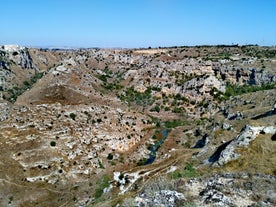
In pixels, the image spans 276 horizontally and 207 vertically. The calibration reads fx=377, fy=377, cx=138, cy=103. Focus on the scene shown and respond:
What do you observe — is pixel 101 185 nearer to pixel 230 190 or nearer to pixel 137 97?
pixel 230 190

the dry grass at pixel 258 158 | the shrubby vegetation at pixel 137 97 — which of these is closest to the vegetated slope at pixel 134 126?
the dry grass at pixel 258 158

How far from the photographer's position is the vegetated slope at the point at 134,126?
51.3 meters

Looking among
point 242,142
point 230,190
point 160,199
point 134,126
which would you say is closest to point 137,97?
point 134,126

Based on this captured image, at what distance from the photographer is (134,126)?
384 ft

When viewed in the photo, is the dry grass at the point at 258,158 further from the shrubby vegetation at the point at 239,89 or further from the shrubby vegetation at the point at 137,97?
the shrubby vegetation at the point at 239,89

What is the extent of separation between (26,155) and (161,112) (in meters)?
65.0

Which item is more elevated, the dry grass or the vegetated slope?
the dry grass

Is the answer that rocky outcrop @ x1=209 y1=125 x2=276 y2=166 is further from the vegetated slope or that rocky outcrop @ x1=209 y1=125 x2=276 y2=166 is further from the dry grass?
the dry grass

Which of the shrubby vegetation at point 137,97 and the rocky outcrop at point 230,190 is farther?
the shrubby vegetation at point 137,97

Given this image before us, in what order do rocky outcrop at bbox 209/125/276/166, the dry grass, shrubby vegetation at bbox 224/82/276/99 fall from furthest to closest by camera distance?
shrubby vegetation at bbox 224/82/276/99, rocky outcrop at bbox 209/125/276/166, the dry grass

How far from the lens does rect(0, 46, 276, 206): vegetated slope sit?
5134cm

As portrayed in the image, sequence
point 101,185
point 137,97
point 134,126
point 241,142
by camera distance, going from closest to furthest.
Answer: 1. point 241,142
2. point 101,185
3. point 134,126
4. point 137,97

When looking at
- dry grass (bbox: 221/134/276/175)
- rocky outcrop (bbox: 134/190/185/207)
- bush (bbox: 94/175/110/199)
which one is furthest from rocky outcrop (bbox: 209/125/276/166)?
bush (bbox: 94/175/110/199)

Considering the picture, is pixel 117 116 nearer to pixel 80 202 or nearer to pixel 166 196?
pixel 80 202
